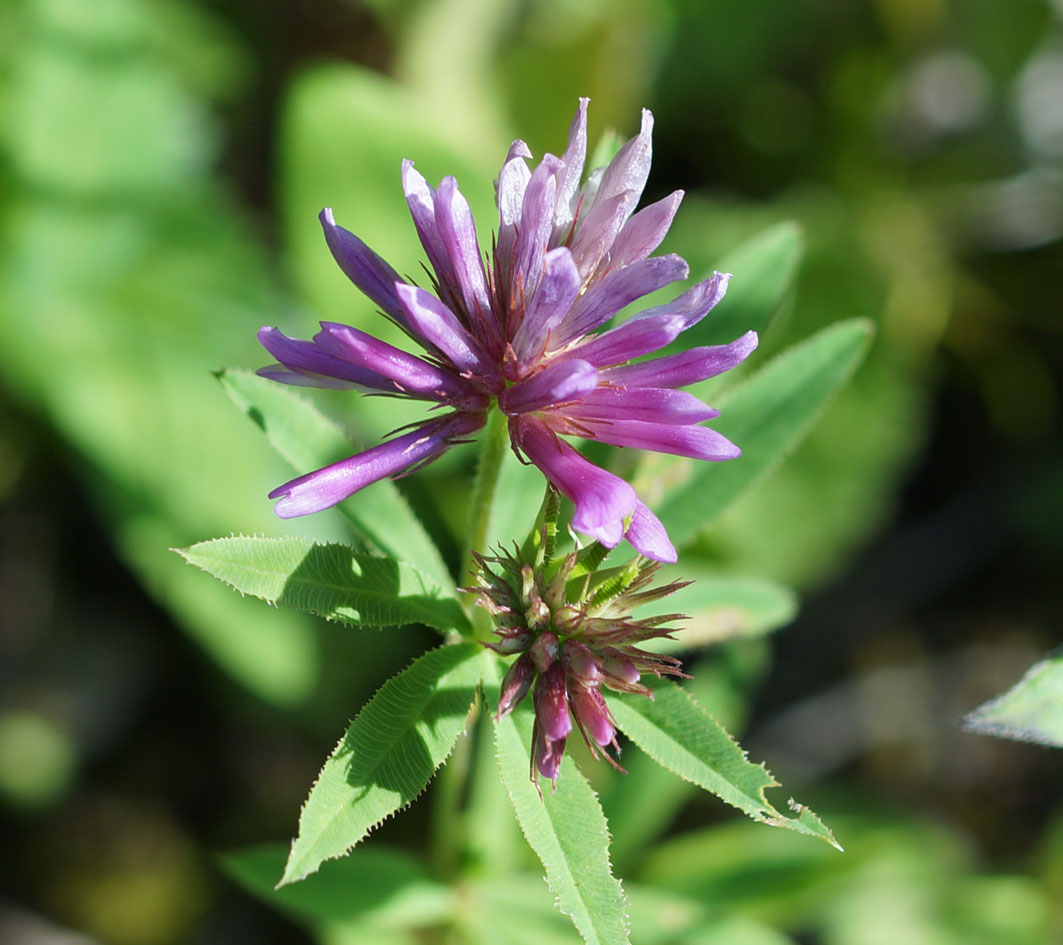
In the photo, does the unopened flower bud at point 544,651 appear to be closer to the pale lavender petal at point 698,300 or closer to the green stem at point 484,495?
the green stem at point 484,495

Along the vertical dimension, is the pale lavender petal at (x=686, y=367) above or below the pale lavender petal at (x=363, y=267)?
below

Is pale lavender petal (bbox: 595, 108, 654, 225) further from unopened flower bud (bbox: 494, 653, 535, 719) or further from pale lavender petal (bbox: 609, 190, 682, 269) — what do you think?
unopened flower bud (bbox: 494, 653, 535, 719)

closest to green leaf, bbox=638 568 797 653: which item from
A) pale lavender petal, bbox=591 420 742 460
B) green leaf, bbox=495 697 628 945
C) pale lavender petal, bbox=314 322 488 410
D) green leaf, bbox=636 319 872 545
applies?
green leaf, bbox=636 319 872 545

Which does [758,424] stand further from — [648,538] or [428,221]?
[428,221]

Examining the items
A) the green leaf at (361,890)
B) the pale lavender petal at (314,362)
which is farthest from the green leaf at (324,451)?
the green leaf at (361,890)

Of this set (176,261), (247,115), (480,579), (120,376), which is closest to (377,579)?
(480,579)

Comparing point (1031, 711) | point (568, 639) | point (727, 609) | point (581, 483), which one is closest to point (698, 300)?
point (581, 483)

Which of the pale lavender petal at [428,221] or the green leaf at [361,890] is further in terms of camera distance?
the green leaf at [361,890]
